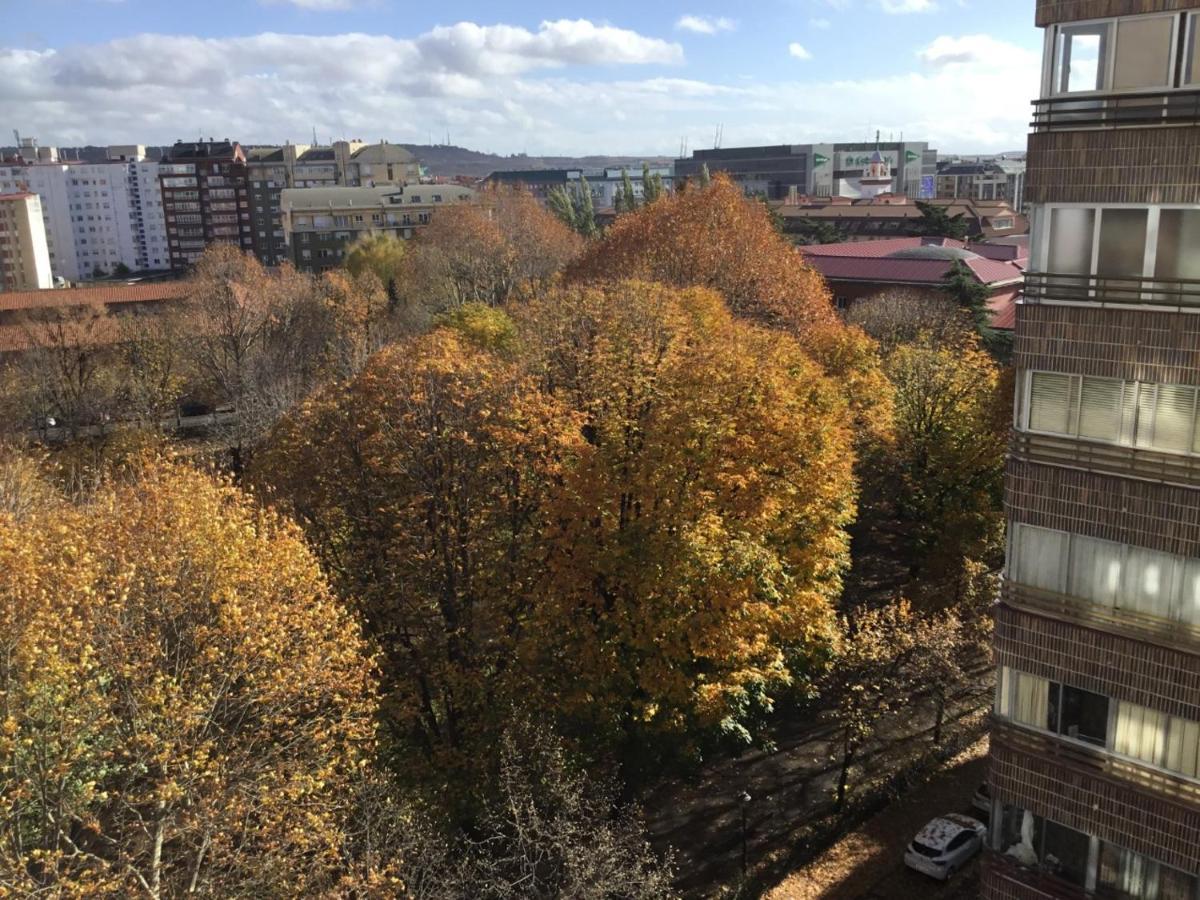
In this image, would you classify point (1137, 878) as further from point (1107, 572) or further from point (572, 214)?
point (572, 214)

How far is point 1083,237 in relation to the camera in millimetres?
12477

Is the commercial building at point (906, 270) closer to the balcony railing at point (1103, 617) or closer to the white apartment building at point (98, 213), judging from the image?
the balcony railing at point (1103, 617)

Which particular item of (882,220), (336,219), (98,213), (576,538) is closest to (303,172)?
(336,219)

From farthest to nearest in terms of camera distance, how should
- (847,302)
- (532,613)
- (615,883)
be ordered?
(847,302) < (532,613) < (615,883)

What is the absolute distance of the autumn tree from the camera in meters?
67.1

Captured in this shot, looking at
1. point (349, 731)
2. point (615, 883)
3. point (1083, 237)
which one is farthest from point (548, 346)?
point (1083, 237)

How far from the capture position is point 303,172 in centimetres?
15312

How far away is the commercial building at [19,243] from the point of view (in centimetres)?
13238

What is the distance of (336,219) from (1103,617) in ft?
385

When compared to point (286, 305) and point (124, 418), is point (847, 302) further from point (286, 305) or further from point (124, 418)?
point (124, 418)

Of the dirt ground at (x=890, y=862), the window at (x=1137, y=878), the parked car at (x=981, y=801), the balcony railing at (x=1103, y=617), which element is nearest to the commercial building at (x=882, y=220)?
the dirt ground at (x=890, y=862)

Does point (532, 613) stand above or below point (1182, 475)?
below

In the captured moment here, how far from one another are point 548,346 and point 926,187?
182 m

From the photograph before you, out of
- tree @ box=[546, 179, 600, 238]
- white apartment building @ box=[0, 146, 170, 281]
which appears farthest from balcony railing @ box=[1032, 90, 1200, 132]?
white apartment building @ box=[0, 146, 170, 281]
